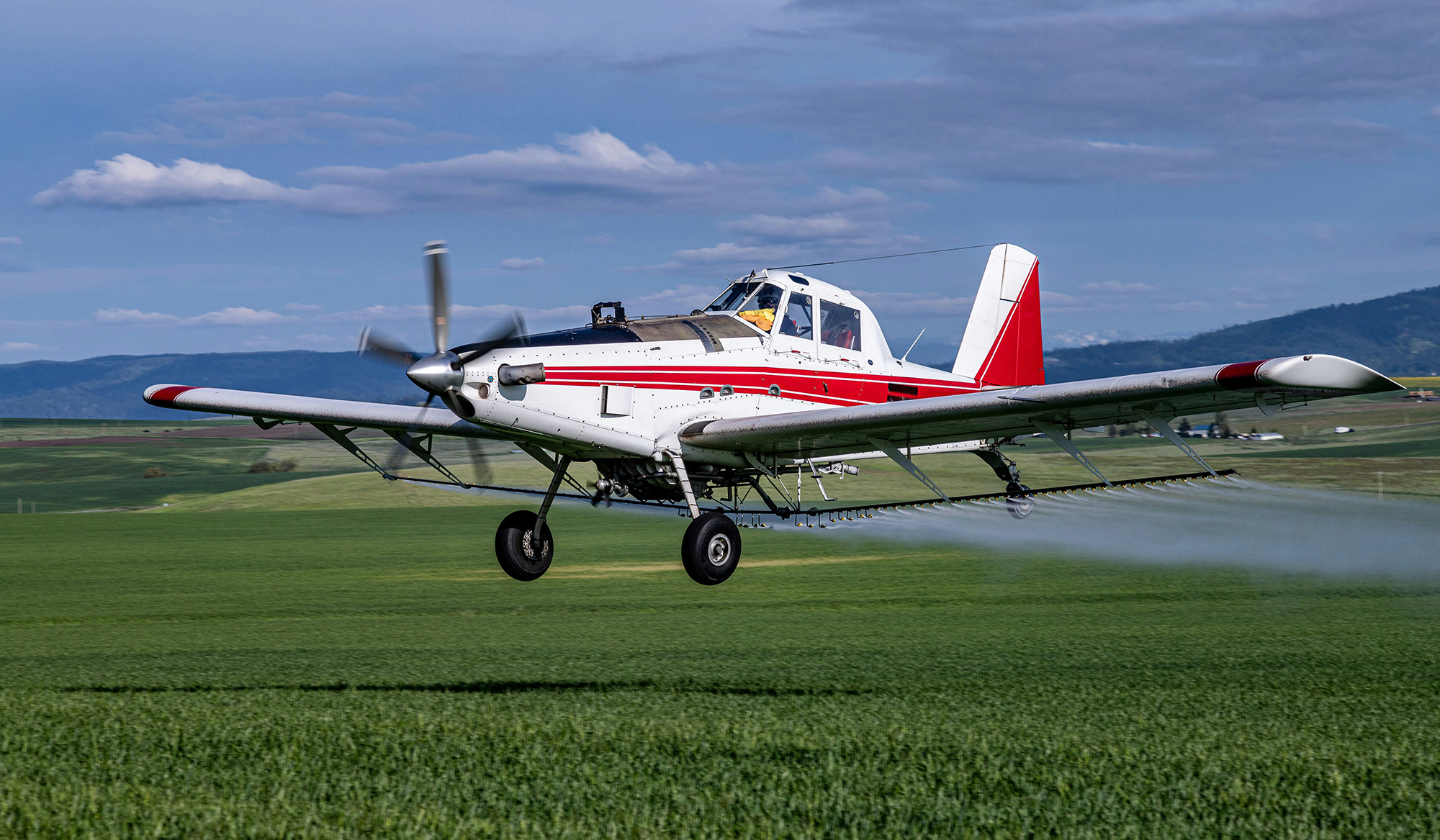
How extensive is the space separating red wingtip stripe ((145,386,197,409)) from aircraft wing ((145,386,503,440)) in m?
0.18

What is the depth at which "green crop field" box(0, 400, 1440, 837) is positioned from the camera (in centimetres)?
653

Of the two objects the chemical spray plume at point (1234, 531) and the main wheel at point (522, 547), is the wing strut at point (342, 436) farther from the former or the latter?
the chemical spray plume at point (1234, 531)

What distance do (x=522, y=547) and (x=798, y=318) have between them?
5.49 meters

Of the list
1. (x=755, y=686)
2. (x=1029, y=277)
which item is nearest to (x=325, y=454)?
(x=1029, y=277)

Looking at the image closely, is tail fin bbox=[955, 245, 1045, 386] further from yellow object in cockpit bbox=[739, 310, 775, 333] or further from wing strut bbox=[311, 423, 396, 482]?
wing strut bbox=[311, 423, 396, 482]

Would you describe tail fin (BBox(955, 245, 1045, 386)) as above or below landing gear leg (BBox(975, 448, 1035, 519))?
above

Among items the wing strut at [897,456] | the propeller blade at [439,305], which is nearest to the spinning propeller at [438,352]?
the propeller blade at [439,305]

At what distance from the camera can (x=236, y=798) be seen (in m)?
6.81

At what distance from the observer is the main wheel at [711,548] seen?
605 inches

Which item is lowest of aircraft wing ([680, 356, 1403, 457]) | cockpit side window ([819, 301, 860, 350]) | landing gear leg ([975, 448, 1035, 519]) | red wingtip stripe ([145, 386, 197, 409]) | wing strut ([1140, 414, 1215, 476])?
landing gear leg ([975, 448, 1035, 519])

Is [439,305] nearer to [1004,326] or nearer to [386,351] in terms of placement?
[386,351]

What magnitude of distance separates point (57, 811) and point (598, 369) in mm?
9367

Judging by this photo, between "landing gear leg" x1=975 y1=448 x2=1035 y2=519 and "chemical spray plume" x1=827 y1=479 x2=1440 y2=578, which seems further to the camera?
"chemical spray plume" x1=827 y1=479 x2=1440 y2=578

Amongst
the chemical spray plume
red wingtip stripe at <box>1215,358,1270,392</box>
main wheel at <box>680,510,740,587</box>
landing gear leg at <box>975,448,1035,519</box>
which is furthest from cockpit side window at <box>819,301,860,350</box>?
red wingtip stripe at <box>1215,358,1270,392</box>
